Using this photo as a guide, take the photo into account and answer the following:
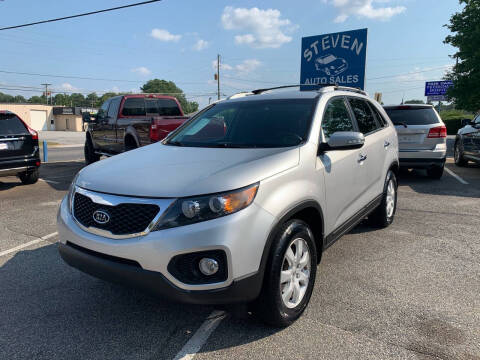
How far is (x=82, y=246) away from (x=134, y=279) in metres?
0.54

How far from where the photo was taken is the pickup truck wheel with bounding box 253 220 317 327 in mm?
2480

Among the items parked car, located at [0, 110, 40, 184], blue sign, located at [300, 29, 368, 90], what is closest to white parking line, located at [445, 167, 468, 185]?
blue sign, located at [300, 29, 368, 90]

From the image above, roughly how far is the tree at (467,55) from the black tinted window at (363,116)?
24.1 metres

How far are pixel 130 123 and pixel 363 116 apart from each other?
596 centimetres

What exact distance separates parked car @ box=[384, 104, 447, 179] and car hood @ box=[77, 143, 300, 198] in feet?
20.4

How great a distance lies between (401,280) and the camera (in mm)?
3551

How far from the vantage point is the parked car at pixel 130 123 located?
782cm

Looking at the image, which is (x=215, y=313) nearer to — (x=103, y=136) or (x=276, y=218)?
(x=276, y=218)

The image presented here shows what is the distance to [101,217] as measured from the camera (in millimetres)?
2529

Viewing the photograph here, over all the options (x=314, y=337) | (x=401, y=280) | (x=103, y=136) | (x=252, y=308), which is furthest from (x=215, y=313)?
(x=103, y=136)

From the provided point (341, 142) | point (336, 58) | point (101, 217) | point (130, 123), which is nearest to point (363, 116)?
point (341, 142)

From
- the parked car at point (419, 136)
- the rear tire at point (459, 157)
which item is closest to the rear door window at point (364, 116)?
the parked car at point (419, 136)

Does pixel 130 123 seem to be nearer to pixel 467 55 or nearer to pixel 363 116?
pixel 363 116

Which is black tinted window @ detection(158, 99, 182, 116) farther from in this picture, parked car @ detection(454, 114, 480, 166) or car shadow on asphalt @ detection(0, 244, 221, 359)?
parked car @ detection(454, 114, 480, 166)
